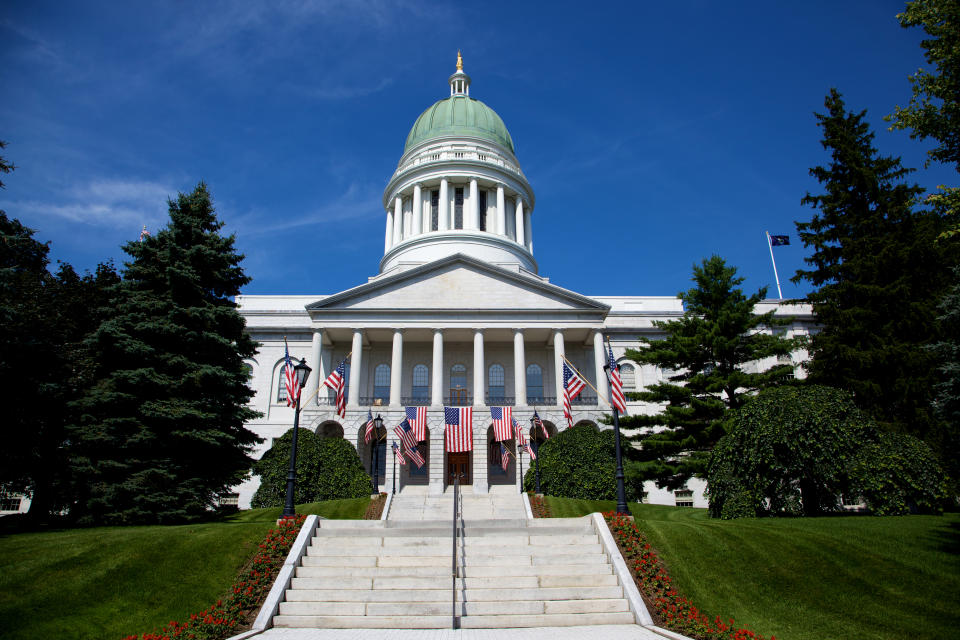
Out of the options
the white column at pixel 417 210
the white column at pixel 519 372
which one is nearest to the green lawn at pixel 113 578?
the white column at pixel 519 372

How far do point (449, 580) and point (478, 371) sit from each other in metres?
20.4

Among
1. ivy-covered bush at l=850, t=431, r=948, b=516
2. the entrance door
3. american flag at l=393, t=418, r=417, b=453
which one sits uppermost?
american flag at l=393, t=418, r=417, b=453

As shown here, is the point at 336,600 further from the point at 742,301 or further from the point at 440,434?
the point at 742,301

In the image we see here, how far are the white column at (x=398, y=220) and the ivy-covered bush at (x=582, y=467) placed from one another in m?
26.2

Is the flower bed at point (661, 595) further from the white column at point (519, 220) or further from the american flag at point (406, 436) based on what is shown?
the white column at point (519, 220)

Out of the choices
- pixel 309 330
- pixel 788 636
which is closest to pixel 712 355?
pixel 788 636

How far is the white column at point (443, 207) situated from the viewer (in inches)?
1693

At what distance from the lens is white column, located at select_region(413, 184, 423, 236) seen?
43.6 meters

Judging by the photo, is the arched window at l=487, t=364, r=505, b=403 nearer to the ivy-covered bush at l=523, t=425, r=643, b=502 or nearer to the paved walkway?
the ivy-covered bush at l=523, t=425, r=643, b=502

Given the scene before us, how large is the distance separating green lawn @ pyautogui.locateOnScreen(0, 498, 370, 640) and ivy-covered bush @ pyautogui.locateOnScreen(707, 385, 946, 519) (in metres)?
14.1

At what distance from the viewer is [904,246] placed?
2267 cm

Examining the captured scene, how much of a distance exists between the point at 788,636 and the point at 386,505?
49.8 ft

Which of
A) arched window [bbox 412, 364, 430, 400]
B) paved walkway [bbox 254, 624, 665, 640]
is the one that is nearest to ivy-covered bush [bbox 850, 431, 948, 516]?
paved walkway [bbox 254, 624, 665, 640]

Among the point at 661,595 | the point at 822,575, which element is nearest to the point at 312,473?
the point at 661,595
